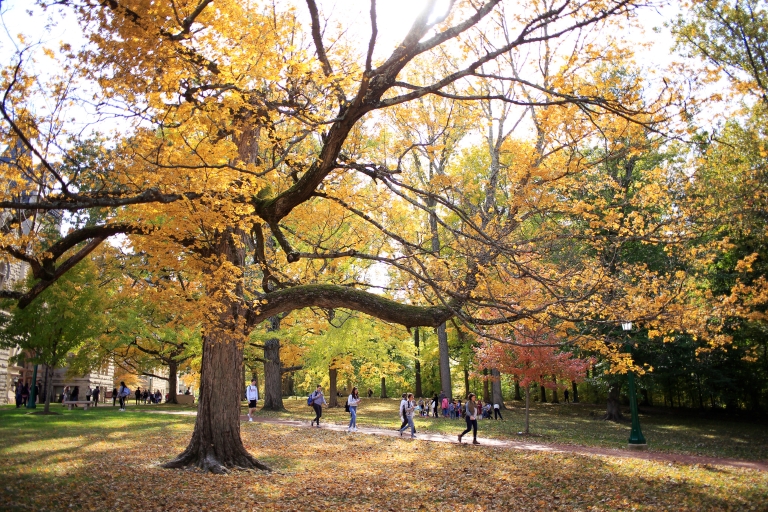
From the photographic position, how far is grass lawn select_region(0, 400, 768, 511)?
814 cm

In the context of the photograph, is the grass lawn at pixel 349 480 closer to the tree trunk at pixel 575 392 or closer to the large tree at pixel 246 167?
the large tree at pixel 246 167

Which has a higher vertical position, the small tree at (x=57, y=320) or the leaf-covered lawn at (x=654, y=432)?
the small tree at (x=57, y=320)

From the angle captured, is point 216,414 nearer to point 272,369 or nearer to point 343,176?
point 343,176

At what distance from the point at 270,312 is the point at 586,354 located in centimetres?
2068

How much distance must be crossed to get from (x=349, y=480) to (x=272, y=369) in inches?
684

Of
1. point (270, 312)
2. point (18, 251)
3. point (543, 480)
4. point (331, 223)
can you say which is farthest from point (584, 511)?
point (18, 251)

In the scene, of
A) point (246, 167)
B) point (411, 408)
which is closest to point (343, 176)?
point (246, 167)

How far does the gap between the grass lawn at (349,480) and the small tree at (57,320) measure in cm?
690

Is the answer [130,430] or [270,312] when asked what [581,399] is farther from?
[270,312]

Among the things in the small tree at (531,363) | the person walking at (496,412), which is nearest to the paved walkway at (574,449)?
the small tree at (531,363)

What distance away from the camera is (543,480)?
10.5m

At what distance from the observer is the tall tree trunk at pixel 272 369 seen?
2677 cm

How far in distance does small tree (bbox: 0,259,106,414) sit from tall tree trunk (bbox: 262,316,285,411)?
7.53 m

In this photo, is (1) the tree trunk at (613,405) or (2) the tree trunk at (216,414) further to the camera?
(1) the tree trunk at (613,405)
